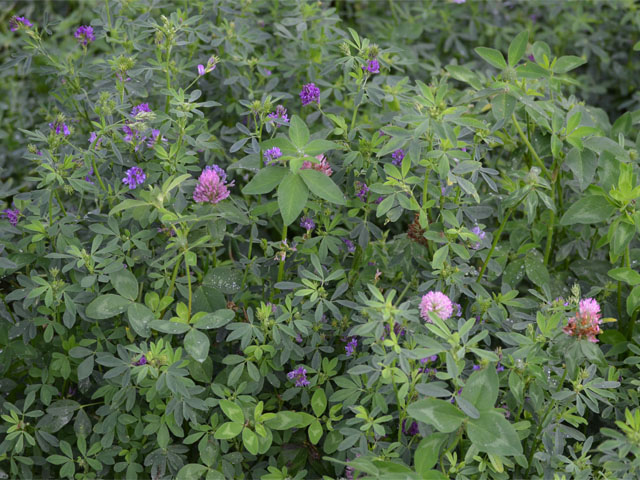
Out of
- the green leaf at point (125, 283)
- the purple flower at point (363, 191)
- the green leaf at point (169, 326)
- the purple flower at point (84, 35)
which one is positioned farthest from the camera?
the purple flower at point (84, 35)

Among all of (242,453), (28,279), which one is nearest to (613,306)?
(242,453)

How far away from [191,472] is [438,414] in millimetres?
726

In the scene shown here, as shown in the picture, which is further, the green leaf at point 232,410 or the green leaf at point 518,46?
the green leaf at point 518,46

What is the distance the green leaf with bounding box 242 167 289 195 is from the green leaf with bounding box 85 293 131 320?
498mm

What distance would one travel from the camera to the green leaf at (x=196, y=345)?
71.3 inches

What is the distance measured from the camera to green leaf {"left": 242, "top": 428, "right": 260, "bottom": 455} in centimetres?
183

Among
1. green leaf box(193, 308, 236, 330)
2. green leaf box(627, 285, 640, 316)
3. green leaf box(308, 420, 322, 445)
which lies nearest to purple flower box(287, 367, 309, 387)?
green leaf box(308, 420, 322, 445)

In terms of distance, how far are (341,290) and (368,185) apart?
369 millimetres

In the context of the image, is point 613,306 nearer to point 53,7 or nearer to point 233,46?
point 233,46

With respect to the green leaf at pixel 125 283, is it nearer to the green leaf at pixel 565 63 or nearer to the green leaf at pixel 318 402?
the green leaf at pixel 318 402

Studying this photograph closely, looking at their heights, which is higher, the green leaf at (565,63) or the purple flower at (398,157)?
the green leaf at (565,63)

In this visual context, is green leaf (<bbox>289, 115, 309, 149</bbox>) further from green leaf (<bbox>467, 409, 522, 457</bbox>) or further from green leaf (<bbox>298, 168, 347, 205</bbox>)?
green leaf (<bbox>467, 409, 522, 457</bbox>)

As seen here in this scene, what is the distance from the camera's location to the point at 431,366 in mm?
2135

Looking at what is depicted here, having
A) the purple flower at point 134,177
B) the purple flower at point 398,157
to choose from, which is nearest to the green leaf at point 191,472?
the purple flower at point 134,177
